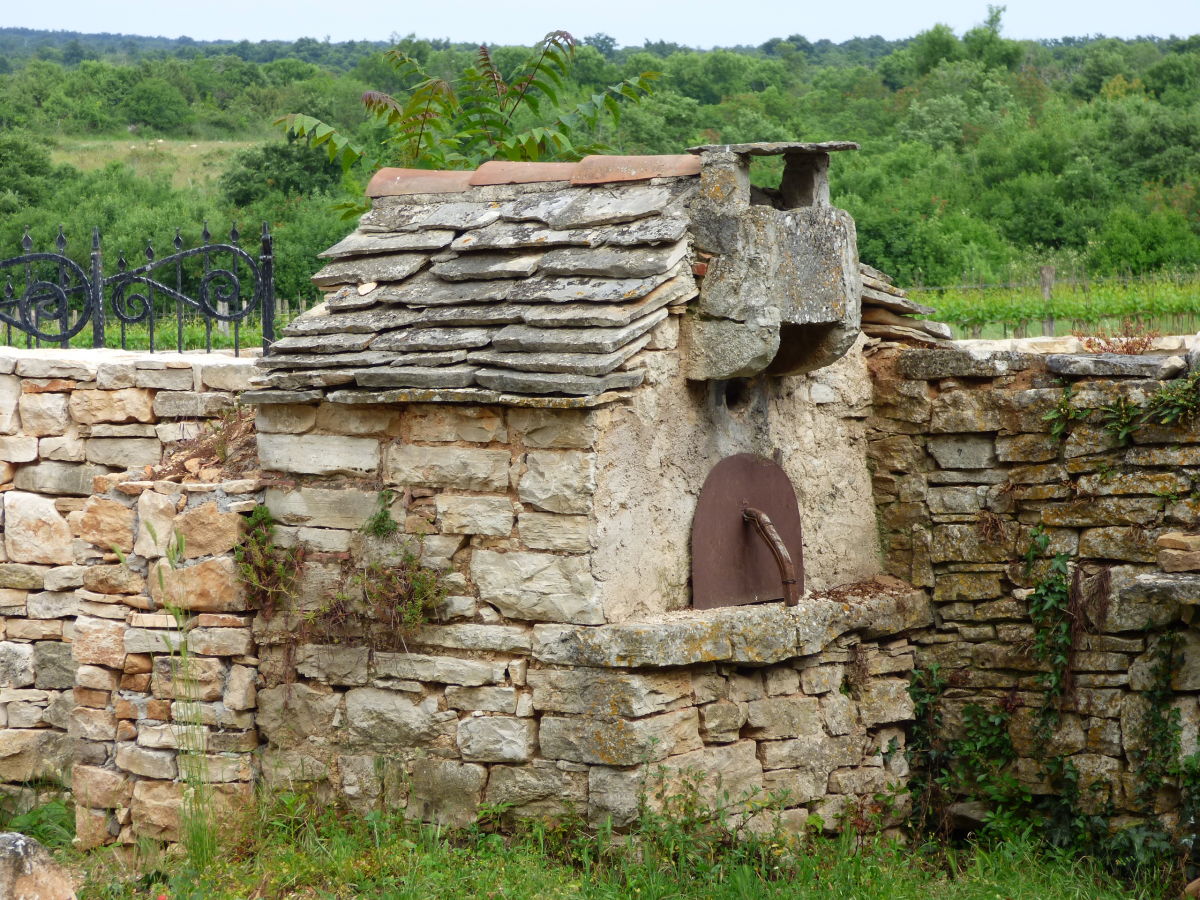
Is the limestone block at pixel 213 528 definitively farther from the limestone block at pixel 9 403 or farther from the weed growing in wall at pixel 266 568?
the limestone block at pixel 9 403

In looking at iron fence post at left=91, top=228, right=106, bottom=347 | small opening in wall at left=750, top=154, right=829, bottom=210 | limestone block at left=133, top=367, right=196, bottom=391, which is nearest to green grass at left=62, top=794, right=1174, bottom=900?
limestone block at left=133, top=367, right=196, bottom=391

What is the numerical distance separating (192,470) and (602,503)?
6.76 feet

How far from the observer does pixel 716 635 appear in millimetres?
5215

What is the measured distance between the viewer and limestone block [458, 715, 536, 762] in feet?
16.9

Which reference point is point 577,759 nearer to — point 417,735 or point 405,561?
point 417,735

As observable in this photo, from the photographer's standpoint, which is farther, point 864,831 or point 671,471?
point 864,831

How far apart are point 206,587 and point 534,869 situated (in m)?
1.82

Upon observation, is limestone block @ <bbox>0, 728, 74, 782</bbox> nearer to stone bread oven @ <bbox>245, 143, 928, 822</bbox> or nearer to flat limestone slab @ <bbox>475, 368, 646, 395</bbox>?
stone bread oven @ <bbox>245, 143, 928, 822</bbox>

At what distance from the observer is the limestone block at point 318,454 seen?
5418mm

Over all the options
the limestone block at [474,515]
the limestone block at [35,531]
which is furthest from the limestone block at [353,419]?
the limestone block at [35,531]

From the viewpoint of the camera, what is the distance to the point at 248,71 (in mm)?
47969

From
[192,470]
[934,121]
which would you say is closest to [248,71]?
[934,121]

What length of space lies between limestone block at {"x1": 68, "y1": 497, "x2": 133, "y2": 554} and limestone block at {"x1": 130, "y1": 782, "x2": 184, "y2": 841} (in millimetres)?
1017

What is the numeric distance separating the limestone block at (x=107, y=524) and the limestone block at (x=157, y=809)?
3.34 ft
